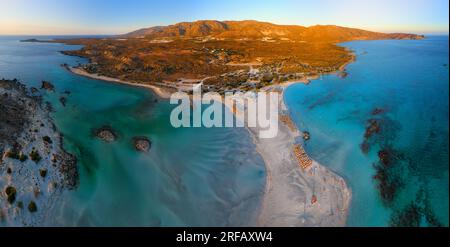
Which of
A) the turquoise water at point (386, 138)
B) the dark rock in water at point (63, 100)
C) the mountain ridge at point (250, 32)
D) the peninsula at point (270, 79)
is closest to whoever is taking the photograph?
the turquoise water at point (386, 138)

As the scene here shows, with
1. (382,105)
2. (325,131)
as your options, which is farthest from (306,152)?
(382,105)

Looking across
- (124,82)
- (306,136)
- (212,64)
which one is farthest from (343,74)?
(124,82)

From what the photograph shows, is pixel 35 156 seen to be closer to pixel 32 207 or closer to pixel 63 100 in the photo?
pixel 32 207

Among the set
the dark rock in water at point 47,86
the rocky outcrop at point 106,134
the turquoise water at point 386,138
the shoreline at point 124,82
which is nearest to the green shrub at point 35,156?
the rocky outcrop at point 106,134

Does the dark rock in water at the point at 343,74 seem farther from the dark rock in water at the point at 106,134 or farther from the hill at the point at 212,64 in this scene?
the dark rock in water at the point at 106,134

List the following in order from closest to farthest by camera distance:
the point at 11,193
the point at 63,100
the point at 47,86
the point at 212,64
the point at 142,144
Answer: the point at 11,193 < the point at 142,144 < the point at 63,100 < the point at 47,86 < the point at 212,64

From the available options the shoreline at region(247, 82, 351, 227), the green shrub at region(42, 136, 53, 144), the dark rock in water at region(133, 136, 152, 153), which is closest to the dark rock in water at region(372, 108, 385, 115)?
the shoreline at region(247, 82, 351, 227)
